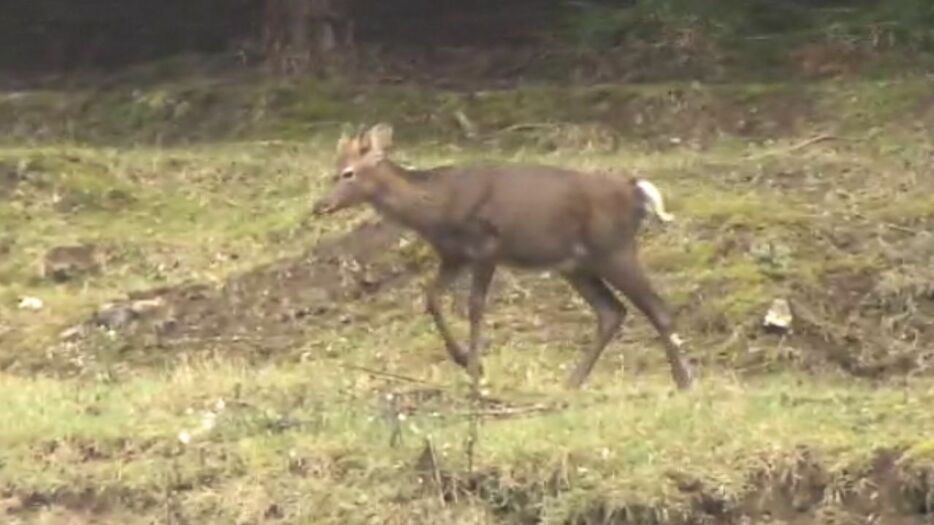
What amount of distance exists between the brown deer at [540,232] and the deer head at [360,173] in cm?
34

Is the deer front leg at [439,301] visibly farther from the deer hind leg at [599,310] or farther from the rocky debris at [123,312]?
the rocky debris at [123,312]

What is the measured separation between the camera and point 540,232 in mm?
11336

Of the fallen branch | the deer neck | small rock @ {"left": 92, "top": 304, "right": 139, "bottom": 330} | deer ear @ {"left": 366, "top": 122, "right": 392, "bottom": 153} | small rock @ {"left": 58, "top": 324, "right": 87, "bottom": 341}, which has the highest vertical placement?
deer ear @ {"left": 366, "top": 122, "right": 392, "bottom": 153}

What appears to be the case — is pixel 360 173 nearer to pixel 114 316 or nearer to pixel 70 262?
pixel 114 316

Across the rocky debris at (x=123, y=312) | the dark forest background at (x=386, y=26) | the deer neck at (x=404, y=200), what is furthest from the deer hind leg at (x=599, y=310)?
the dark forest background at (x=386, y=26)

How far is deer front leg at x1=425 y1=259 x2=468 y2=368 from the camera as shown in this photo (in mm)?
11411

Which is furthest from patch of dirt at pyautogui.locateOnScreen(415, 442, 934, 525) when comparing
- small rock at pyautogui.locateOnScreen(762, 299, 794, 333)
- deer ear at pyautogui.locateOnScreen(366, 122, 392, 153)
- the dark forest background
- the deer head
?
the dark forest background

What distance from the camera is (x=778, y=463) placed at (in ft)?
30.6

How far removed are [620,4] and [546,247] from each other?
10.5 meters

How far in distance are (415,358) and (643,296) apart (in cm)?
185

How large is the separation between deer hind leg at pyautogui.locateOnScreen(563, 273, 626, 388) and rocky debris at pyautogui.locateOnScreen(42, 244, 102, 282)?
4.29 meters

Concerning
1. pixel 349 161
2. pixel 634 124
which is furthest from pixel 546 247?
pixel 634 124

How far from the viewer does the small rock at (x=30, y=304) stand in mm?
14094

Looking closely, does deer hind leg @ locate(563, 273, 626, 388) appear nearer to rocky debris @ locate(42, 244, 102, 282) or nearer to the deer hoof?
the deer hoof
